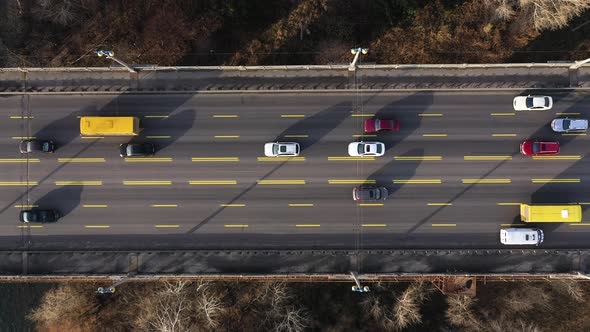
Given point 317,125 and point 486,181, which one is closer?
point 486,181

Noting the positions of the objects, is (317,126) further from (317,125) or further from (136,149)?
(136,149)

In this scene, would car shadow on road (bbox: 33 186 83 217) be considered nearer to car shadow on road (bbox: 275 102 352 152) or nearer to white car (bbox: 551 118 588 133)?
car shadow on road (bbox: 275 102 352 152)

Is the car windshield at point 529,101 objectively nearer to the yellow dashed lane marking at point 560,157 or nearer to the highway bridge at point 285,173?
the highway bridge at point 285,173

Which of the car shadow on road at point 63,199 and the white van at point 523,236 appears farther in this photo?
the car shadow on road at point 63,199

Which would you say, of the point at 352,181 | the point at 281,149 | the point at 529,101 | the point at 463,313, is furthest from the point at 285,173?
the point at 529,101

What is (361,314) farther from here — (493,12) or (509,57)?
(493,12)

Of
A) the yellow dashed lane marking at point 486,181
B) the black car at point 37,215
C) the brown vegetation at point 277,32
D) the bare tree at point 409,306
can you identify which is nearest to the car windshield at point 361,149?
the brown vegetation at point 277,32

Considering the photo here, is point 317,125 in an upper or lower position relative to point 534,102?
lower
